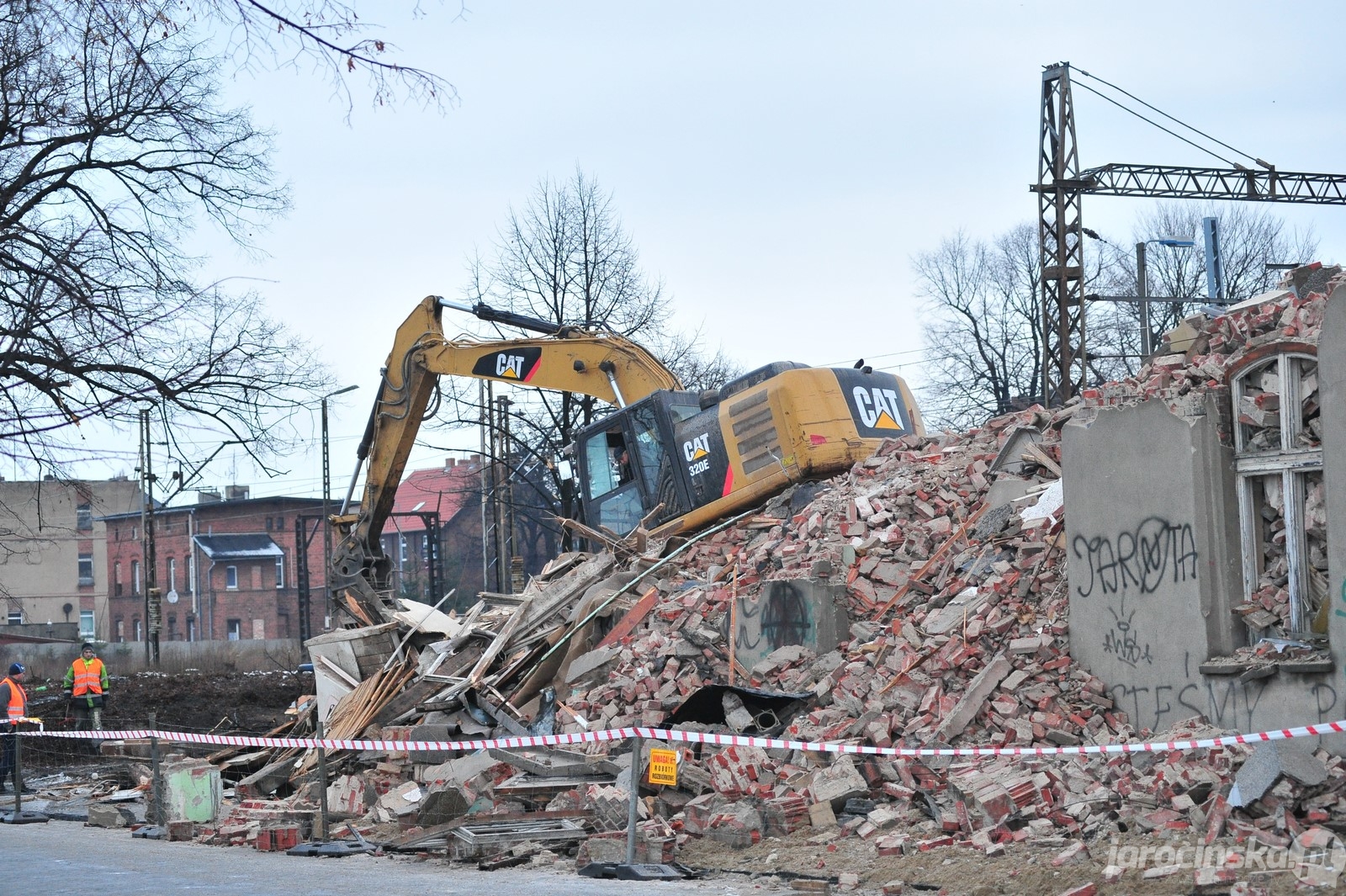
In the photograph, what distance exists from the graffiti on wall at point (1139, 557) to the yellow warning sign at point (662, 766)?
350cm

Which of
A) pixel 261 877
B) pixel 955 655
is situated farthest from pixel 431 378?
pixel 261 877

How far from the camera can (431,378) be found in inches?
769

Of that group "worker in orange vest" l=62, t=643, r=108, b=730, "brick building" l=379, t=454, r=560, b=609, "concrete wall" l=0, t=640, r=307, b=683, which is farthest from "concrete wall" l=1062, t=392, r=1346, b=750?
"brick building" l=379, t=454, r=560, b=609

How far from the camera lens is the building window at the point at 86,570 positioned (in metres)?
71.6

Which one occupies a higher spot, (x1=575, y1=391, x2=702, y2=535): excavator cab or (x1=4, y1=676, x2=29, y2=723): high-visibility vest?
(x1=575, y1=391, x2=702, y2=535): excavator cab

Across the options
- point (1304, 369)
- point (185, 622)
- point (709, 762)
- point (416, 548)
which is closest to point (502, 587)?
point (709, 762)

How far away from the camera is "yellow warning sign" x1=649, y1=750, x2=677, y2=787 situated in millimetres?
9734

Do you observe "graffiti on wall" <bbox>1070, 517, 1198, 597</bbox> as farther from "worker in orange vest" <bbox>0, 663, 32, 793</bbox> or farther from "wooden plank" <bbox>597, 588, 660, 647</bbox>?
"worker in orange vest" <bbox>0, 663, 32, 793</bbox>

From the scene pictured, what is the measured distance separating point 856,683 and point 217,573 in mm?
62074

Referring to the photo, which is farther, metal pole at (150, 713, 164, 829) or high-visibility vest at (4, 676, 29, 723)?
high-visibility vest at (4, 676, 29, 723)

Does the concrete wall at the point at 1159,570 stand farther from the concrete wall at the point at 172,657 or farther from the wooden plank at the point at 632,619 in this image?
the concrete wall at the point at 172,657

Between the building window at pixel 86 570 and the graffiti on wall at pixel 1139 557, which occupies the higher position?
the building window at pixel 86 570
